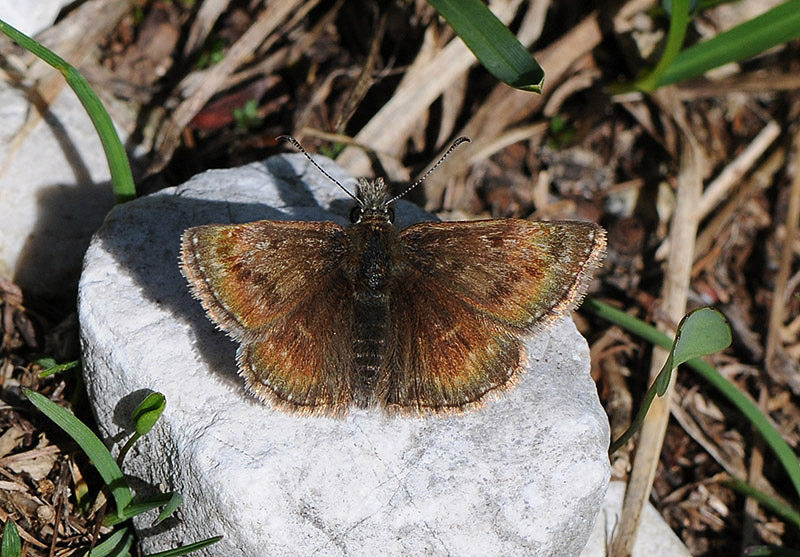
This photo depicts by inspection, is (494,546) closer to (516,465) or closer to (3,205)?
(516,465)

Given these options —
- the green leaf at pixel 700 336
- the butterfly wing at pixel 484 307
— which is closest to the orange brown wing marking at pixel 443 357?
the butterfly wing at pixel 484 307

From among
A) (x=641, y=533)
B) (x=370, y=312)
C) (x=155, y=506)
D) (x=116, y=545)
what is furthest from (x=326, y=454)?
(x=641, y=533)

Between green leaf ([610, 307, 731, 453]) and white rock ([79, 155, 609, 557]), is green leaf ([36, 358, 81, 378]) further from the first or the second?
green leaf ([610, 307, 731, 453])

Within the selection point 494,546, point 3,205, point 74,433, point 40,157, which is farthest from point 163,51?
point 494,546

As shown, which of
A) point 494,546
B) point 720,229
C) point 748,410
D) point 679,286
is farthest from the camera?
point 720,229

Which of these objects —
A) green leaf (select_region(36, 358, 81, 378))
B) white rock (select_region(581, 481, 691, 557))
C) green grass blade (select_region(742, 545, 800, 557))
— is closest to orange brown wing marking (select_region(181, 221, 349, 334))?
green leaf (select_region(36, 358, 81, 378))

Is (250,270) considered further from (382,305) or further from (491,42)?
(491,42)
